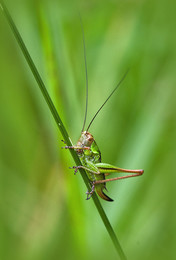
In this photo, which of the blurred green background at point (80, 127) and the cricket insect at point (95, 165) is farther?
the cricket insect at point (95, 165)

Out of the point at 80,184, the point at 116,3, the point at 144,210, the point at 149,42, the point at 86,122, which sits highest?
the point at 116,3

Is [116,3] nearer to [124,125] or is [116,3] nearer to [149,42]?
[149,42]

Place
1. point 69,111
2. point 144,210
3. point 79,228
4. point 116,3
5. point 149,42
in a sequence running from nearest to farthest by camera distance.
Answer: point 79,228 < point 69,111 < point 144,210 < point 149,42 < point 116,3

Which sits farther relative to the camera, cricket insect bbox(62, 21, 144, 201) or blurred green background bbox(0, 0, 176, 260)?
cricket insect bbox(62, 21, 144, 201)

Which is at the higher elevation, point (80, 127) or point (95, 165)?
point (80, 127)

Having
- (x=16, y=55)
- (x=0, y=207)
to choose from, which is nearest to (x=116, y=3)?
(x=16, y=55)

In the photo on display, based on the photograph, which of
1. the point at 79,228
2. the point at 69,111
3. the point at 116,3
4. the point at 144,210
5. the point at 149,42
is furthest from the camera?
the point at 116,3

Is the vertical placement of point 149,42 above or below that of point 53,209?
above

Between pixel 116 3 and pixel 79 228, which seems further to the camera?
pixel 116 3
